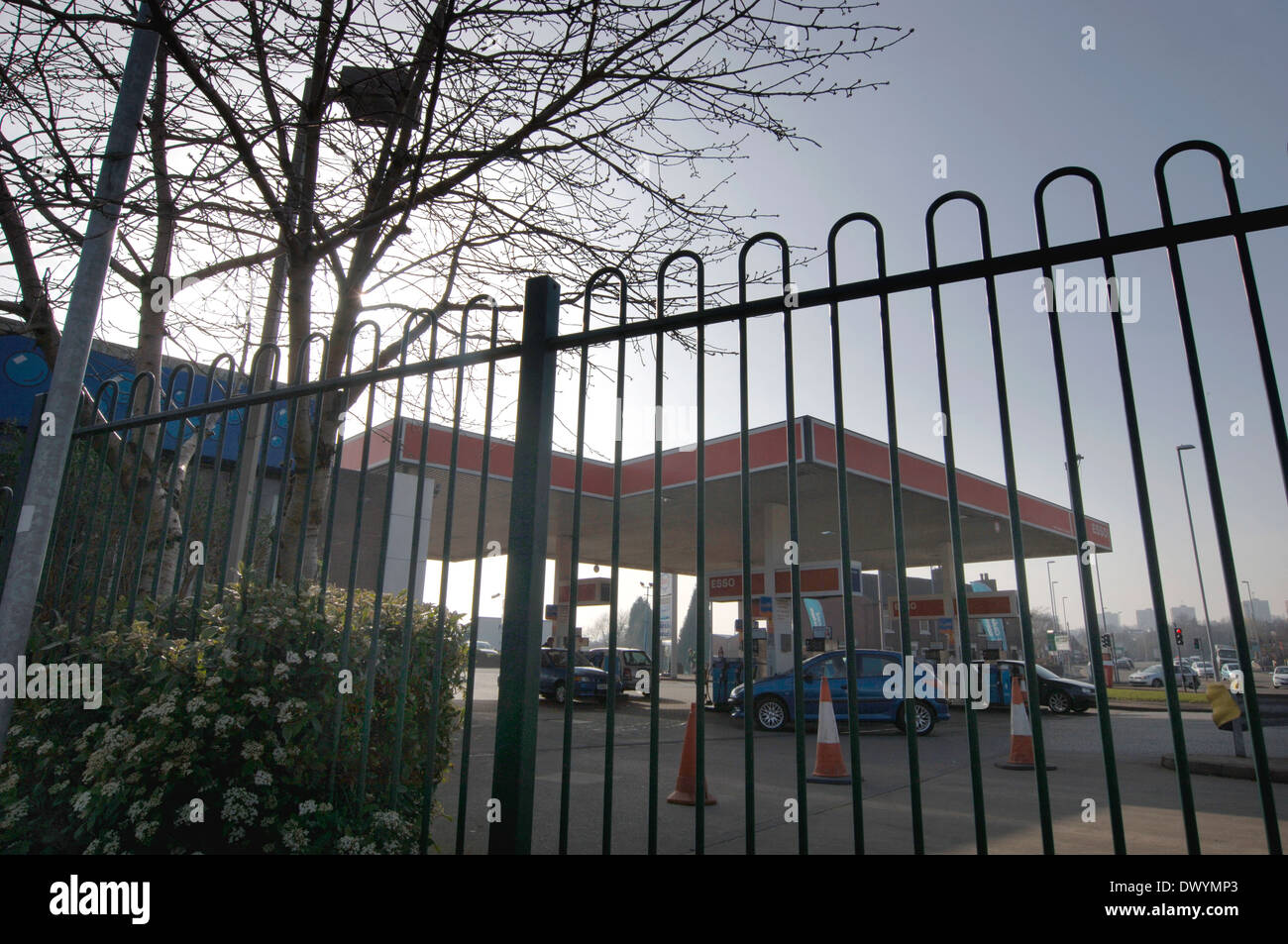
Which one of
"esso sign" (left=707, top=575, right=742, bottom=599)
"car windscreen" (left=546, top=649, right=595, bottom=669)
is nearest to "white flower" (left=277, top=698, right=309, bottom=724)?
"car windscreen" (left=546, top=649, right=595, bottom=669)

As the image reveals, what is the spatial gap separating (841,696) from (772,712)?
4.50 ft

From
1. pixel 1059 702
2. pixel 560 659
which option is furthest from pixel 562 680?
pixel 1059 702

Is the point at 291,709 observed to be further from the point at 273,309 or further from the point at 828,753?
the point at 828,753

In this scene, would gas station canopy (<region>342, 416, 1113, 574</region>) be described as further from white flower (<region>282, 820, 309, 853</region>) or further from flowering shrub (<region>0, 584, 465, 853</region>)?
white flower (<region>282, 820, 309, 853</region>)

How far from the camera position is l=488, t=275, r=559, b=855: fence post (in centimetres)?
240

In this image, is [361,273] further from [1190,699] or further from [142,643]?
[1190,699]

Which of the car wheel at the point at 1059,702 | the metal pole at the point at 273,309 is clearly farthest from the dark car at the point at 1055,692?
the metal pole at the point at 273,309

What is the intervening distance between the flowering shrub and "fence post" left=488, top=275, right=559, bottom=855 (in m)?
0.40

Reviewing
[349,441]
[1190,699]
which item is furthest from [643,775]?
[1190,699]

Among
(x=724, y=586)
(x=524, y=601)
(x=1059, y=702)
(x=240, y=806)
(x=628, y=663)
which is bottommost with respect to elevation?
(x=1059, y=702)

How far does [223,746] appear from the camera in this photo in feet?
Result: 9.62

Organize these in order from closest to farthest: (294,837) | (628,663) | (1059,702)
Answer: (294,837) → (1059,702) → (628,663)

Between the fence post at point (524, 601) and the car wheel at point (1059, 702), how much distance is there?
18219mm

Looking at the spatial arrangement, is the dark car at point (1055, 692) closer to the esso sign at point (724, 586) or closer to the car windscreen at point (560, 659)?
the esso sign at point (724, 586)
